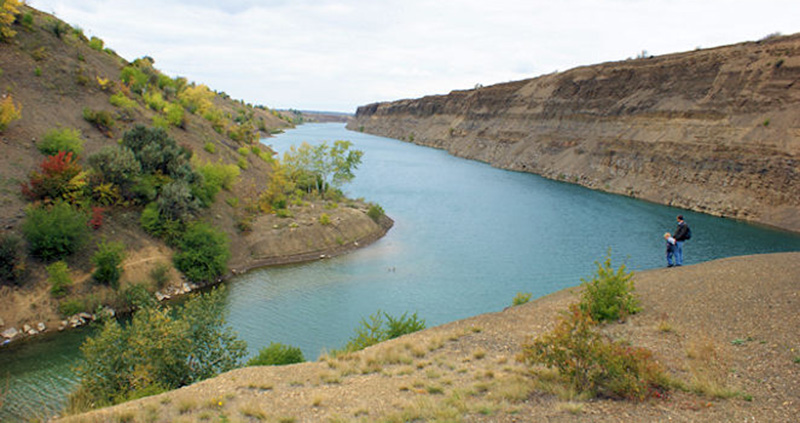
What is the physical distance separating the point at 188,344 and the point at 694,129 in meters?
50.3

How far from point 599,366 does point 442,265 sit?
19.0m

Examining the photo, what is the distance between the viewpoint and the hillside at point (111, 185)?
20.4 meters

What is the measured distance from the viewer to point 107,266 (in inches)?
826

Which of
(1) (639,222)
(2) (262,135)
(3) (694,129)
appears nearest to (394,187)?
(1) (639,222)

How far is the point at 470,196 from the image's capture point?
50875 millimetres

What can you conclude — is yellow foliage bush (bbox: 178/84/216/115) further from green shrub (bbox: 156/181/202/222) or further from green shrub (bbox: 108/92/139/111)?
green shrub (bbox: 156/181/202/222)

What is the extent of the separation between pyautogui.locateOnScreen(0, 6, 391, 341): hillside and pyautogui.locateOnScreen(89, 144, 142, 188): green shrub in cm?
43

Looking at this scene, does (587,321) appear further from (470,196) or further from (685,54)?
(685,54)

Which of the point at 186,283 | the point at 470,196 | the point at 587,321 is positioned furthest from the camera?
the point at 470,196

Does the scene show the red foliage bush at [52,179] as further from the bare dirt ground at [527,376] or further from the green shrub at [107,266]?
the bare dirt ground at [527,376]

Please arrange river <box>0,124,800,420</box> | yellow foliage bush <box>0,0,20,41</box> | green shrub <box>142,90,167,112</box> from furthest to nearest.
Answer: green shrub <box>142,90,167,112</box> < yellow foliage bush <box>0,0,20,41</box> < river <box>0,124,800,420</box>

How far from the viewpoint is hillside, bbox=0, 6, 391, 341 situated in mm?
20438

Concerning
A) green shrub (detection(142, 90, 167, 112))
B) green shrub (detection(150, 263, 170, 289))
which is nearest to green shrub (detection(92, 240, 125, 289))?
green shrub (detection(150, 263, 170, 289))

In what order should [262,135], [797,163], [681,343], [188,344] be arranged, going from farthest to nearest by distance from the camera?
[262,135], [797,163], [188,344], [681,343]
